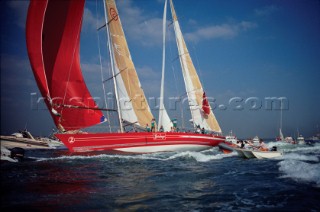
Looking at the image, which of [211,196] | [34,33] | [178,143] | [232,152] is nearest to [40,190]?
[211,196]

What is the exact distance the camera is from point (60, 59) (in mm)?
20750

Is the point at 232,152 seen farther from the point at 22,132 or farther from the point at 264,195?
the point at 22,132

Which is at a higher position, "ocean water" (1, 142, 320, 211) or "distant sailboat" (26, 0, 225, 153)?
"distant sailboat" (26, 0, 225, 153)

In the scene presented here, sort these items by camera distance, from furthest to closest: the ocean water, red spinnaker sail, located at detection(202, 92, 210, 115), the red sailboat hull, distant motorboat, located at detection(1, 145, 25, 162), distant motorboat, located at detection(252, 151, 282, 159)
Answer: red spinnaker sail, located at detection(202, 92, 210, 115) < distant motorboat, located at detection(252, 151, 282, 159) < the red sailboat hull < distant motorboat, located at detection(1, 145, 25, 162) < the ocean water

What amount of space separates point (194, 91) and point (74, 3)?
1624 cm

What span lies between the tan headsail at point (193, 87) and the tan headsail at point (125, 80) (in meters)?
6.02

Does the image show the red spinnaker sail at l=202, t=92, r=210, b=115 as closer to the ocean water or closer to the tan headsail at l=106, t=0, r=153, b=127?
the tan headsail at l=106, t=0, r=153, b=127

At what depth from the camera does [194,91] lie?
2827 centimetres

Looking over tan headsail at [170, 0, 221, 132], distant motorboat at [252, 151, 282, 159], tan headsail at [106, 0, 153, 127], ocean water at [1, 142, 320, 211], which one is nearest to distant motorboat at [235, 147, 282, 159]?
distant motorboat at [252, 151, 282, 159]

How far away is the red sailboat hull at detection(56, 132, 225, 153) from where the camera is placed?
18.0 metres

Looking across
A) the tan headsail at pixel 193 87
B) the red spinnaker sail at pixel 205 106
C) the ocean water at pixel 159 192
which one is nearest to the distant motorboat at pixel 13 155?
the ocean water at pixel 159 192

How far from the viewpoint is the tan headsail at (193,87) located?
88.7 ft

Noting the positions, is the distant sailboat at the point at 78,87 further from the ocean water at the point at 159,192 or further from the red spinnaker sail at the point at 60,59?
the ocean water at the point at 159,192

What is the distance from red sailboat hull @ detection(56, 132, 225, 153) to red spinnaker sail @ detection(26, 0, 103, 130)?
6.79 ft
